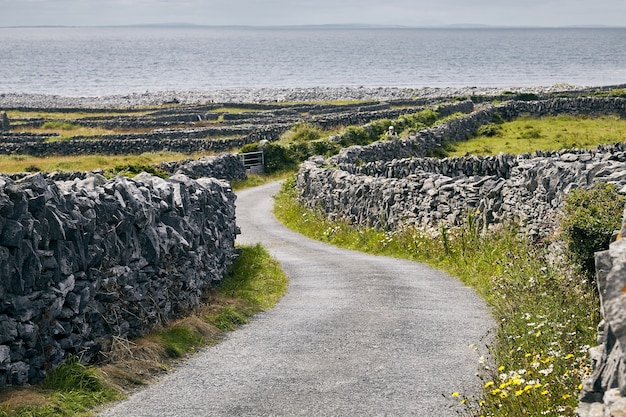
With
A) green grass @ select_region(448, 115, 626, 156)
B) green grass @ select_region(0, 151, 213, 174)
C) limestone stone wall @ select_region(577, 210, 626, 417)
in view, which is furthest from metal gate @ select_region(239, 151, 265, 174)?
limestone stone wall @ select_region(577, 210, 626, 417)

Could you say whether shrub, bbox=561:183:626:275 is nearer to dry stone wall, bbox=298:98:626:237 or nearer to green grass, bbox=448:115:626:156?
dry stone wall, bbox=298:98:626:237

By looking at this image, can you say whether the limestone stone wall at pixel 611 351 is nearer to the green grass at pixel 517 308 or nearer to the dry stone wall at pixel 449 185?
the green grass at pixel 517 308

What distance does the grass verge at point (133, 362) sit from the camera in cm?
1080

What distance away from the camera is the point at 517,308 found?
14906 mm

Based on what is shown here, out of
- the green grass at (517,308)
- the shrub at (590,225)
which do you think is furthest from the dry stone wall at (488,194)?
the shrub at (590,225)

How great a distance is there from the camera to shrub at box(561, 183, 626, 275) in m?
13.6

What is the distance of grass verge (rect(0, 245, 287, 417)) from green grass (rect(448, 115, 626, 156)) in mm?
28296

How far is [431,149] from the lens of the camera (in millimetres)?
49781

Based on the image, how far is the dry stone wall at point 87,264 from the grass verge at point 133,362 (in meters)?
0.26

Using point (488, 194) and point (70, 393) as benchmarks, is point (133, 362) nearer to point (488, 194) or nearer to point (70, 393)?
point (70, 393)

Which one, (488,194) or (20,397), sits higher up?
(20,397)

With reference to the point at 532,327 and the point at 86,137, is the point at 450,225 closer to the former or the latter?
the point at 532,327

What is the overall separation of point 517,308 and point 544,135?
134 ft

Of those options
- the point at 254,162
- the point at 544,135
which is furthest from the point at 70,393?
the point at 544,135
